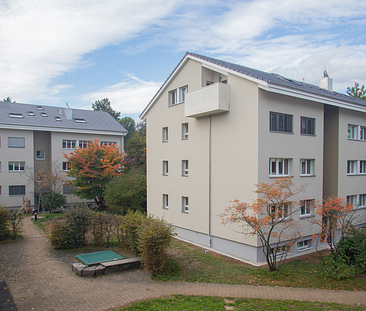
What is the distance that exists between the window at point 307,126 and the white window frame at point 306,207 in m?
4.04

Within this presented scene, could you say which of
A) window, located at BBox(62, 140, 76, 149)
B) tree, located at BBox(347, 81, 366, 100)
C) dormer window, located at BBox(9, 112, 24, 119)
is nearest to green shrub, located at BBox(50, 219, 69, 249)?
window, located at BBox(62, 140, 76, 149)

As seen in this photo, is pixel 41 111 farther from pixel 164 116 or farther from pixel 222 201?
pixel 222 201

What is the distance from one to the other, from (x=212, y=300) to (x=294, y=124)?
36.2 ft

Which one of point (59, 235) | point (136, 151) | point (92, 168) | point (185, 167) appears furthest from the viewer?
point (136, 151)

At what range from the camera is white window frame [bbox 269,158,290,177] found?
15173 mm

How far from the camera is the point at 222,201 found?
16359mm

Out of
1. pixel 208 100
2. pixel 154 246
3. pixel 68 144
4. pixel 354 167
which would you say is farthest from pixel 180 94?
pixel 68 144

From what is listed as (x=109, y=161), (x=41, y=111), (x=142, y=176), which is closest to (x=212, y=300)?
(x=142, y=176)

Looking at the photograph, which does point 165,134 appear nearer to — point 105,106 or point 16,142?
point 16,142

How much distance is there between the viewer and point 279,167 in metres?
15.6

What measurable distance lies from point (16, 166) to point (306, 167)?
2961 centimetres

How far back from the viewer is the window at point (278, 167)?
49.8 ft

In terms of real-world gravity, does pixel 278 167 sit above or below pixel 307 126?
below

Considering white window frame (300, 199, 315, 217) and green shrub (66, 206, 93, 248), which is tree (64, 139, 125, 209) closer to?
green shrub (66, 206, 93, 248)
